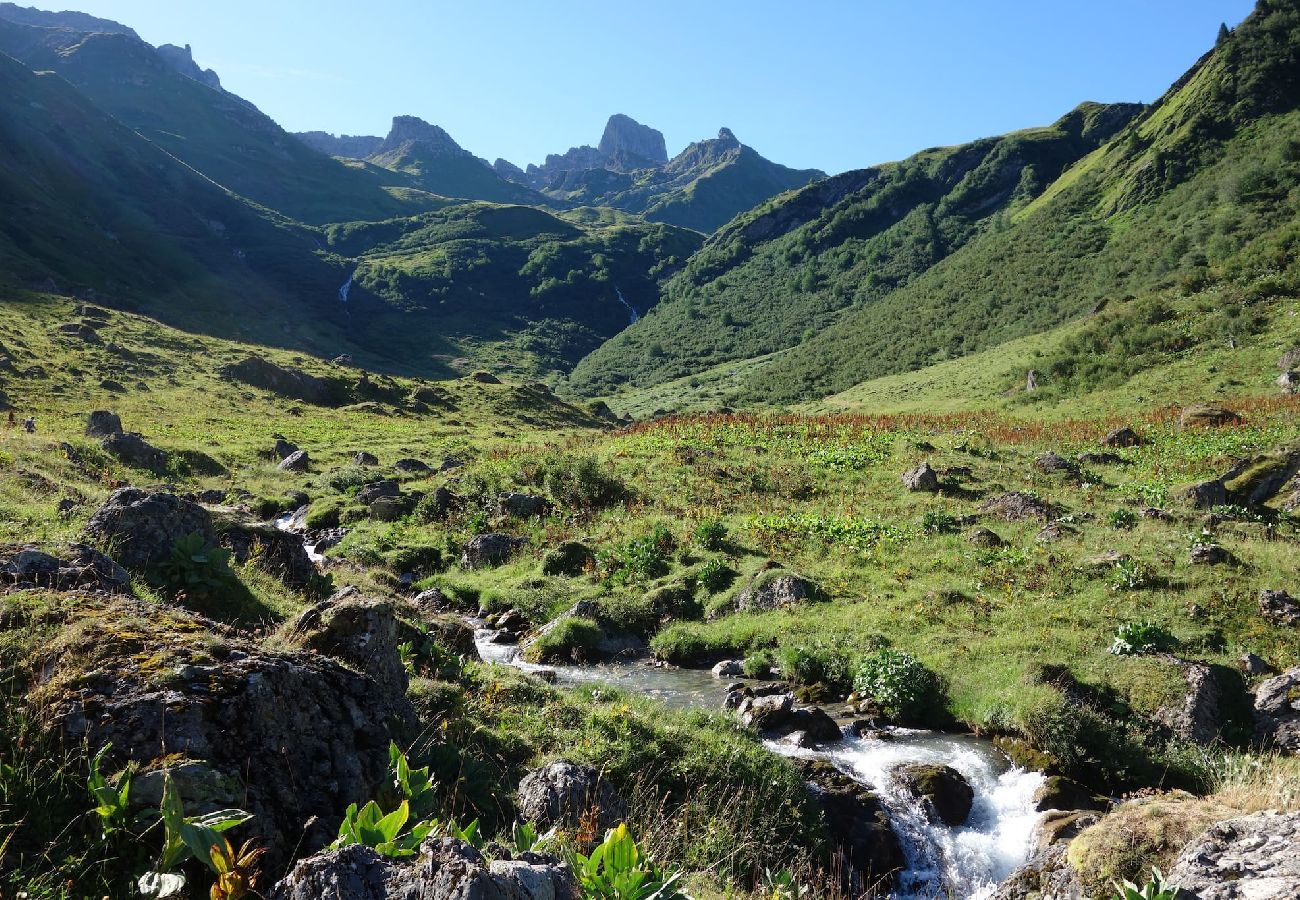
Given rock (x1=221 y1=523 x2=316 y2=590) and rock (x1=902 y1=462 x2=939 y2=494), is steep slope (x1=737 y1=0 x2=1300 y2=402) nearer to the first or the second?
rock (x1=902 y1=462 x2=939 y2=494)

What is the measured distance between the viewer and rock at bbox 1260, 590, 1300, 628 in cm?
1526

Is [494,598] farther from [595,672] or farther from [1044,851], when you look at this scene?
[1044,851]

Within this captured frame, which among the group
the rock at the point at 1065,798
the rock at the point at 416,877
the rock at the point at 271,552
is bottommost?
the rock at the point at 1065,798

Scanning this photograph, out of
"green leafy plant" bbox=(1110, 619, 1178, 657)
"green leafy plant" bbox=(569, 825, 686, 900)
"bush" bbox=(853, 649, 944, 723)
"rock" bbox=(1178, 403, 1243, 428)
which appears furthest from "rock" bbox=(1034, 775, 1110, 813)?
"rock" bbox=(1178, 403, 1243, 428)

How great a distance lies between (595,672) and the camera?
17.5 metres

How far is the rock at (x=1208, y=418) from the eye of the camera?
32.5 meters

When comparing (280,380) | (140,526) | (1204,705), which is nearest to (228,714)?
(140,526)

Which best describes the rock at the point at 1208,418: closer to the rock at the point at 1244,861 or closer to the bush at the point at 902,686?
the bush at the point at 902,686

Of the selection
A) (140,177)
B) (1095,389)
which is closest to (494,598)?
(1095,389)

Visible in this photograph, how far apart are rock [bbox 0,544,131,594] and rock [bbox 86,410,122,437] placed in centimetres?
3126

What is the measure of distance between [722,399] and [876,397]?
1293 inches

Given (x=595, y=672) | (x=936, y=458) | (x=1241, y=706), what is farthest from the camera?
(x=936, y=458)

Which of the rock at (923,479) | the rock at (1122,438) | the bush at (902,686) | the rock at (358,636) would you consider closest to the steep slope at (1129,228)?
the rock at (1122,438)

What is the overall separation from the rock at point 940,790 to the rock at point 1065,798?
1048mm
